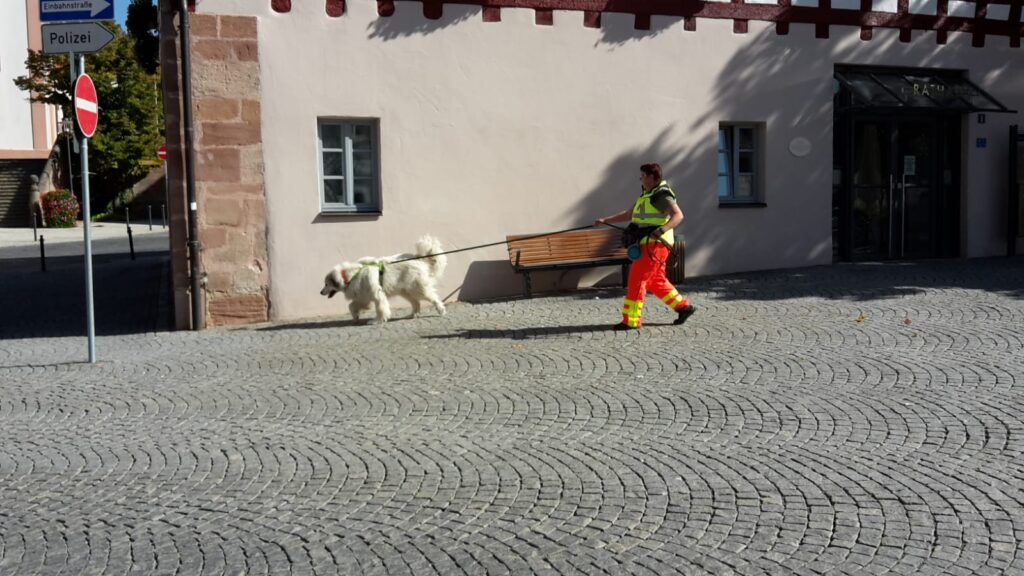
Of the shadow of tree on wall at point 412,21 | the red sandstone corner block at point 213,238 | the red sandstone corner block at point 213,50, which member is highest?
the shadow of tree on wall at point 412,21

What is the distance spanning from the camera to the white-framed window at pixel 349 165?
42.8 ft

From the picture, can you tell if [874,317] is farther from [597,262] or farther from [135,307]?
[135,307]

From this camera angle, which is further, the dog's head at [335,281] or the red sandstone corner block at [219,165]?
the red sandstone corner block at [219,165]

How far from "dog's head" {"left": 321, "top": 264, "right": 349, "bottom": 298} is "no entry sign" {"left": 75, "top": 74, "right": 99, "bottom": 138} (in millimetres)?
3007

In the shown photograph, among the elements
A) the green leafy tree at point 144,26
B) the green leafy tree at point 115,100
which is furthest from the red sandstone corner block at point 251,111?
the green leafy tree at point 115,100

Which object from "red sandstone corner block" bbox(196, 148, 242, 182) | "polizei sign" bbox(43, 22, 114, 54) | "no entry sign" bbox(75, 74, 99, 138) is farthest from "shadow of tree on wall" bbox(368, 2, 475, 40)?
"no entry sign" bbox(75, 74, 99, 138)

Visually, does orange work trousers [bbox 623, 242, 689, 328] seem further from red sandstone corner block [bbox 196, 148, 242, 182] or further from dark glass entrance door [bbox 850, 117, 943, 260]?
dark glass entrance door [bbox 850, 117, 943, 260]

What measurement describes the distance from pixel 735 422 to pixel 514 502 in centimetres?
207

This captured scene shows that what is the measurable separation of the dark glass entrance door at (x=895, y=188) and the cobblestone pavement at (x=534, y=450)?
5119 mm

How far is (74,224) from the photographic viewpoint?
38.1 m

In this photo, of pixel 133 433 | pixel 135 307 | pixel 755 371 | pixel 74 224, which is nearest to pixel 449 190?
pixel 135 307

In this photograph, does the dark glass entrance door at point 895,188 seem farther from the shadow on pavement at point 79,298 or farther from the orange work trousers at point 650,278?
the shadow on pavement at point 79,298

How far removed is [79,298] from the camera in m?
15.7

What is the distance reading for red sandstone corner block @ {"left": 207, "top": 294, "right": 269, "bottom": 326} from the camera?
40.7ft
